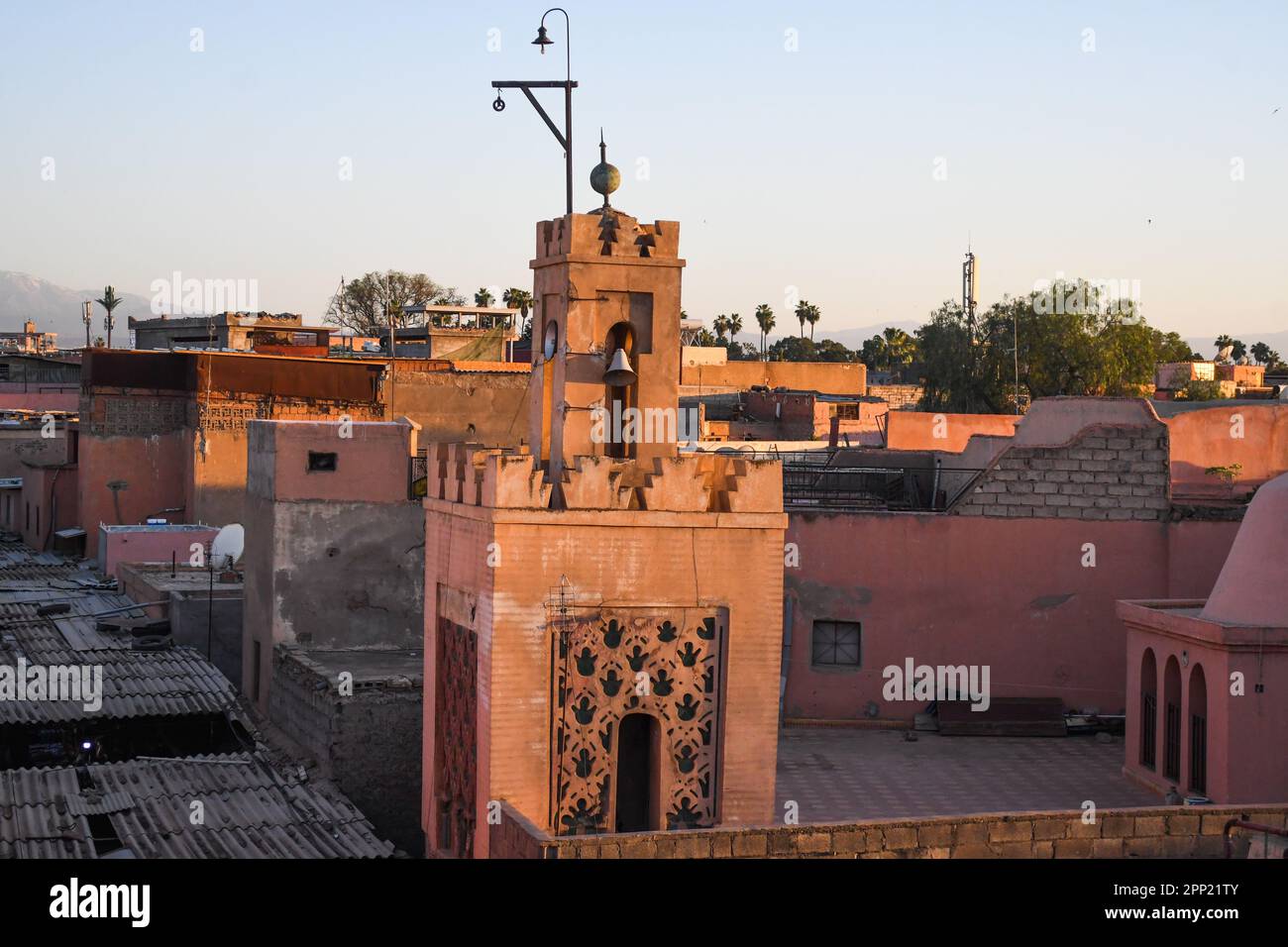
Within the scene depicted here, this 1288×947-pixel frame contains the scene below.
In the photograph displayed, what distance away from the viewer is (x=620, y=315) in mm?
13344

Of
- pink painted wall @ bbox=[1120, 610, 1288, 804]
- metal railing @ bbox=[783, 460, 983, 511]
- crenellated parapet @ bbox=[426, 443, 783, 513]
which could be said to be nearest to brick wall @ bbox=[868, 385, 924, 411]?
metal railing @ bbox=[783, 460, 983, 511]

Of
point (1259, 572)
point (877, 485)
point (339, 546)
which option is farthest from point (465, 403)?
point (1259, 572)

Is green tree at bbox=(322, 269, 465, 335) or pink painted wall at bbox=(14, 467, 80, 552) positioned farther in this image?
green tree at bbox=(322, 269, 465, 335)

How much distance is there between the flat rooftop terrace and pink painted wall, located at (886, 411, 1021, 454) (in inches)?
415

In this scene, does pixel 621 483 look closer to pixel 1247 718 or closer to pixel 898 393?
pixel 1247 718

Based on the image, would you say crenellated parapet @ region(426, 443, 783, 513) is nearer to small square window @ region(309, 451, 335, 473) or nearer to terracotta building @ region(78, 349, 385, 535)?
small square window @ region(309, 451, 335, 473)

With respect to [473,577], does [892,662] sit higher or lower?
lower

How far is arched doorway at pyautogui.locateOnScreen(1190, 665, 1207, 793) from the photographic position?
15102mm

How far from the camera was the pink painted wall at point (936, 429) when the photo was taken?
93.9 ft

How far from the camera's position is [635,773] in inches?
527

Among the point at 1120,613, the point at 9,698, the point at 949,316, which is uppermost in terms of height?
the point at 949,316
